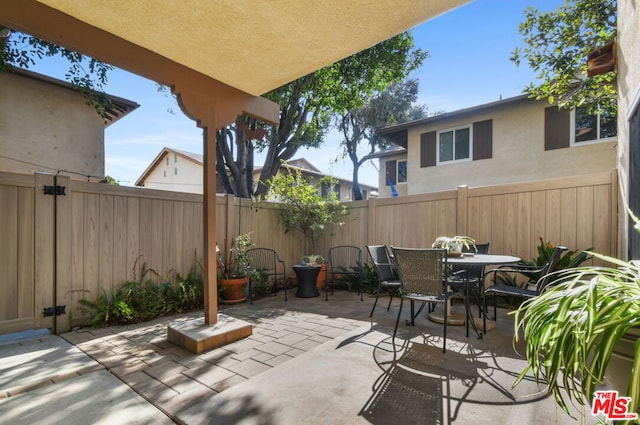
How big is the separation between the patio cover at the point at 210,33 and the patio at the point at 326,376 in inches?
29.5

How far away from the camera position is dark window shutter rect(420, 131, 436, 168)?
9617 mm

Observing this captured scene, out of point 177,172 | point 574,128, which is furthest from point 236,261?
point 177,172

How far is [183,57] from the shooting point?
2771mm

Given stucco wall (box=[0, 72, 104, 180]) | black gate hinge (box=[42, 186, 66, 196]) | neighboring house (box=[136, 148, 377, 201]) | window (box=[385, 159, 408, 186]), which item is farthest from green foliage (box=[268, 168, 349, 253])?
neighboring house (box=[136, 148, 377, 201])

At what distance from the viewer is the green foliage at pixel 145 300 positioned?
142 inches

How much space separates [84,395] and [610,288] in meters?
2.92

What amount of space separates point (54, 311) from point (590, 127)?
10601 millimetres

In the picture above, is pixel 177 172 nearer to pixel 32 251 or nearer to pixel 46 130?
pixel 46 130

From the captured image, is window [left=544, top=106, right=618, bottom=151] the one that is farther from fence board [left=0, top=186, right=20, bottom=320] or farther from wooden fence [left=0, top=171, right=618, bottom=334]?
fence board [left=0, top=186, right=20, bottom=320]

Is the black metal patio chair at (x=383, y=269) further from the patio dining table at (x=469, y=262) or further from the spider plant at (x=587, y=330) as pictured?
the spider plant at (x=587, y=330)

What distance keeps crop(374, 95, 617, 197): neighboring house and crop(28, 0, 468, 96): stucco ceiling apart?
7281mm

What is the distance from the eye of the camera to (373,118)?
15.6m

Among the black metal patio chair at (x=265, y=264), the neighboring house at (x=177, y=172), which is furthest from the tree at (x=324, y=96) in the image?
the neighboring house at (x=177, y=172)

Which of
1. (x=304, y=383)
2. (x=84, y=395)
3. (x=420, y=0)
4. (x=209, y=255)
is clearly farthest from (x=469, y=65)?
(x=84, y=395)
